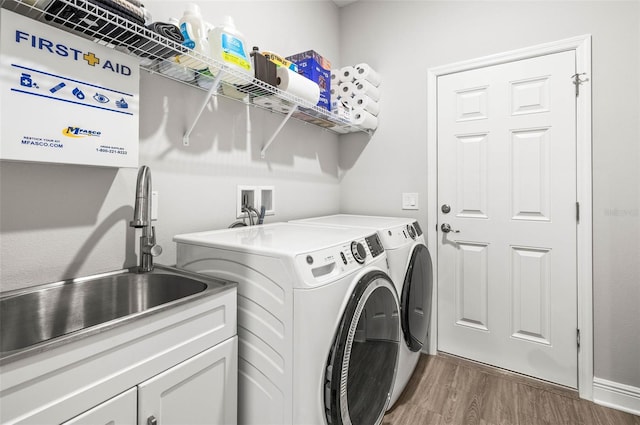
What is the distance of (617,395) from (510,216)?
117cm

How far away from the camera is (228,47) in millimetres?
1366

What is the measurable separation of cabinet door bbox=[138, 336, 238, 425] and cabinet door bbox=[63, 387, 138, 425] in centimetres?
2

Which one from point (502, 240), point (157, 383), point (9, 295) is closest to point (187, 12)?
Result: point (9, 295)

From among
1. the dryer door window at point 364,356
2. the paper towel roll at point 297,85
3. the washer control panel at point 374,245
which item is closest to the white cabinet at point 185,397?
the dryer door window at point 364,356

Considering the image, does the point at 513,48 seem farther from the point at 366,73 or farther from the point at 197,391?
the point at 197,391

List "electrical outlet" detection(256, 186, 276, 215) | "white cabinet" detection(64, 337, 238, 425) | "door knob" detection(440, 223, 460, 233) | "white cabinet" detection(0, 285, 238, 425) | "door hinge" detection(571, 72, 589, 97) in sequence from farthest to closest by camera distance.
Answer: "door knob" detection(440, 223, 460, 233) < "electrical outlet" detection(256, 186, 276, 215) < "door hinge" detection(571, 72, 589, 97) < "white cabinet" detection(64, 337, 238, 425) < "white cabinet" detection(0, 285, 238, 425)

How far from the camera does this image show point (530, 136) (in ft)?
6.85

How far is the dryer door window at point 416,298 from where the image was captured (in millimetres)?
1757

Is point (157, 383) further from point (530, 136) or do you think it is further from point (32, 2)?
point (530, 136)

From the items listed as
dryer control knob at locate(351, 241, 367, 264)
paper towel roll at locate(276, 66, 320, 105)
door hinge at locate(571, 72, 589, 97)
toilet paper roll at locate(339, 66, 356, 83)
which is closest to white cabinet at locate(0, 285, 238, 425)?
dryer control knob at locate(351, 241, 367, 264)

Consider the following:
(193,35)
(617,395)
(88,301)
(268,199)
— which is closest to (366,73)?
(268,199)

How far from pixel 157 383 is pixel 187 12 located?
1.40 meters

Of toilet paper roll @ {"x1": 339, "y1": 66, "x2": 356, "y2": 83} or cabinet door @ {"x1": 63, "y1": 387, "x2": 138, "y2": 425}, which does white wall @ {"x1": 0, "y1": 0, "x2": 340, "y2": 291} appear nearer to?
toilet paper roll @ {"x1": 339, "y1": 66, "x2": 356, "y2": 83}

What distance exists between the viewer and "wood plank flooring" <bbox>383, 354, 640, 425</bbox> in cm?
172
